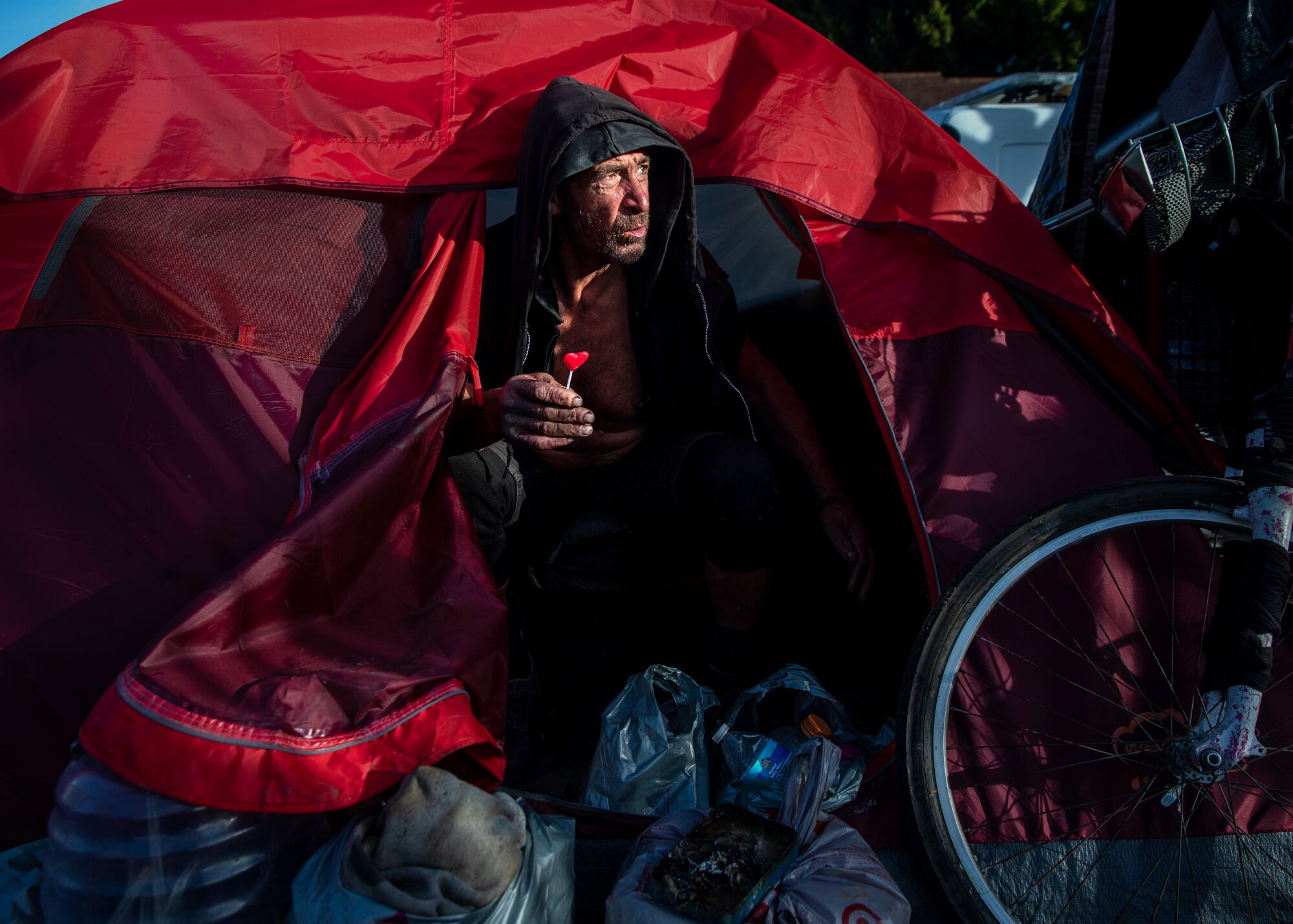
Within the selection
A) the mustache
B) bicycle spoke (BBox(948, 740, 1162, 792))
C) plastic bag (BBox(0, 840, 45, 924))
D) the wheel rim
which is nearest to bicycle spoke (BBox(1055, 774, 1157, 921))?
the wheel rim

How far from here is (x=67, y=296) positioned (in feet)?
6.95

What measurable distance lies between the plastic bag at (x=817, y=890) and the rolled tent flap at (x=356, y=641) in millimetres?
353

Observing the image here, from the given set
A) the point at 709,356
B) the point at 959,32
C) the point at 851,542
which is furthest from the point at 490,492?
the point at 959,32

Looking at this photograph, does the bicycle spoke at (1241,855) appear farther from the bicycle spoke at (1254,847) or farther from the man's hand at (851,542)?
the man's hand at (851,542)

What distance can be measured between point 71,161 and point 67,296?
15.2 inches

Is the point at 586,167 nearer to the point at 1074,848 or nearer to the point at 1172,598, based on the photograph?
the point at 1172,598

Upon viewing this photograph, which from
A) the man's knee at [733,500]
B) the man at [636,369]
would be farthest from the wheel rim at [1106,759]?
the man's knee at [733,500]

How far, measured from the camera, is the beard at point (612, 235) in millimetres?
2350

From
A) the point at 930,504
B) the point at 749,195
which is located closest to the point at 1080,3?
the point at 749,195

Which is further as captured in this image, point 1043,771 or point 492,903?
point 1043,771

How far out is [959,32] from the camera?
12.6m

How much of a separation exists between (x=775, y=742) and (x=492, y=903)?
2.85ft

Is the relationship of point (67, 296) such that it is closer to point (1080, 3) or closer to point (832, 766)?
point (832, 766)

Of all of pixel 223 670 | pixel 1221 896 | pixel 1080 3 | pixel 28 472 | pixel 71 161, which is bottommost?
pixel 1221 896
